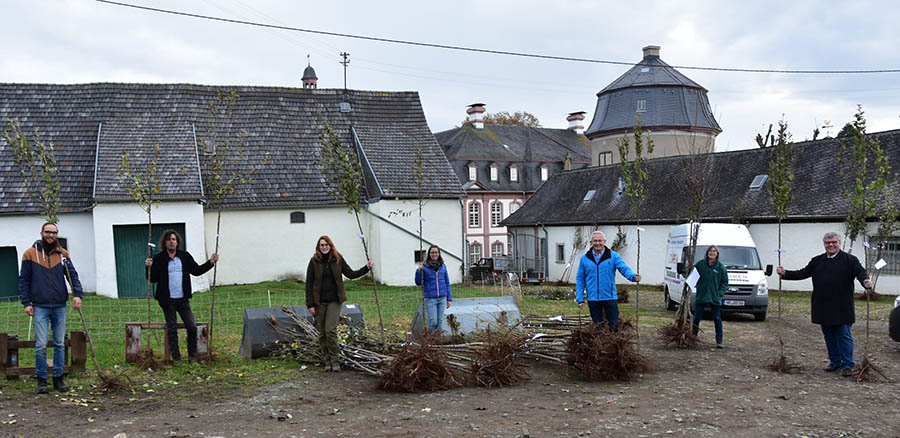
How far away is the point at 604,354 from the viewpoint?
8.38 m

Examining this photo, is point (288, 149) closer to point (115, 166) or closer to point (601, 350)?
point (115, 166)

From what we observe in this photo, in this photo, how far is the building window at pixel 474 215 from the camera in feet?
164

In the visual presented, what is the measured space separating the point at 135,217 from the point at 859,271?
19103 millimetres

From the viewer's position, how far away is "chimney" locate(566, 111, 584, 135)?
6050 centimetres

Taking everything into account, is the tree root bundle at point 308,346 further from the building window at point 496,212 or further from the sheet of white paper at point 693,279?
the building window at point 496,212

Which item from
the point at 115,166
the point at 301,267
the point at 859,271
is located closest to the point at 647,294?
the point at 301,267

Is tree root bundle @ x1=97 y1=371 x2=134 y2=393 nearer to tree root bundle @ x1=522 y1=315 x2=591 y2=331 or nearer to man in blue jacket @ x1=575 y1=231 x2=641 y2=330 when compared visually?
tree root bundle @ x1=522 y1=315 x2=591 y2=331

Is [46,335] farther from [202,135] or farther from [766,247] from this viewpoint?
[766,247]

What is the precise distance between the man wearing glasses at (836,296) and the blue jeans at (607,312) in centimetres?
205

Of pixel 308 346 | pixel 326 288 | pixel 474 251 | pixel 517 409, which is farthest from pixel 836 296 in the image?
pixel 474 251

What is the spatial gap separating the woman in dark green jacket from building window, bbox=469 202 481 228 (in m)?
38.7

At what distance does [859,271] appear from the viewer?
27.7ft

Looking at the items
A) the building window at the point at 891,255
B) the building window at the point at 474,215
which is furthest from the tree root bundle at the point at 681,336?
the building window at the point at 474,215

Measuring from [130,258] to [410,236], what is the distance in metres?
9.06
